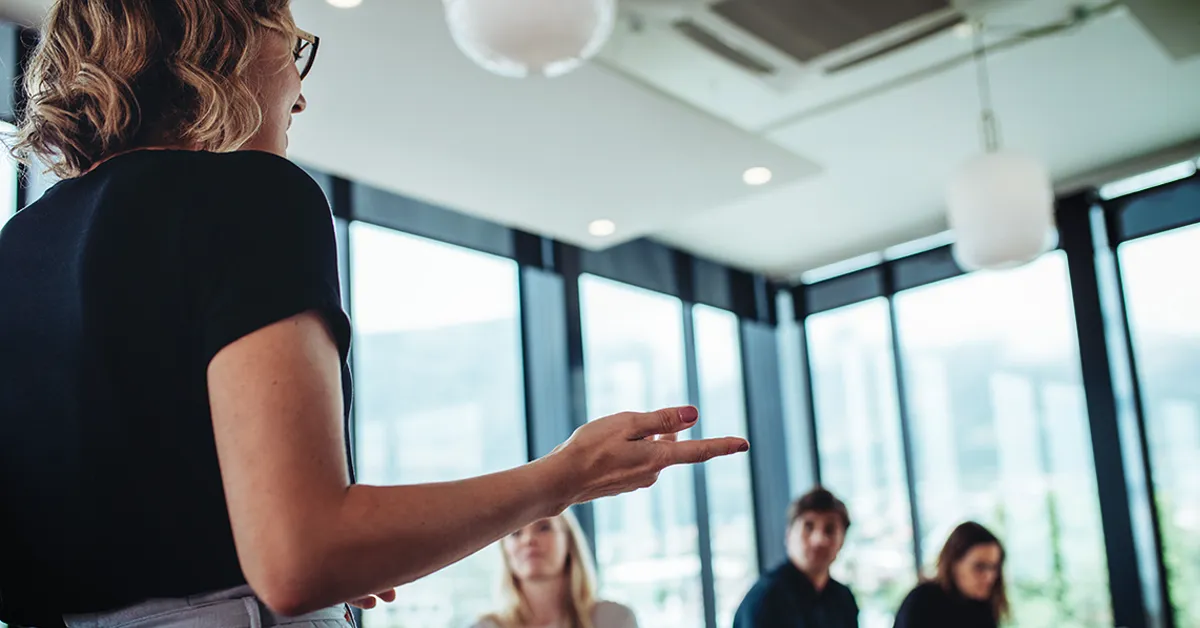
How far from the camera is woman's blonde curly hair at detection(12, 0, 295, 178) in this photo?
650mm

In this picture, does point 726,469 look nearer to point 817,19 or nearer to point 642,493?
point 642,493

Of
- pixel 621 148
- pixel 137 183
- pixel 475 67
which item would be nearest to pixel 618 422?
pixel 137 183

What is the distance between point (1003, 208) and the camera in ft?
10.9

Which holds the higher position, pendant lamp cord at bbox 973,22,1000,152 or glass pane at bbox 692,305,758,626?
pendant lamp cord at bbox 973,22,1000,152

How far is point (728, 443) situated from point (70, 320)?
367mm

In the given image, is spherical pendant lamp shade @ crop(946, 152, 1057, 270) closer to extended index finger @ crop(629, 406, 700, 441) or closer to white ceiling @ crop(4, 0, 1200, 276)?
white ceiling @ crop(4, 0, 1200, 276)

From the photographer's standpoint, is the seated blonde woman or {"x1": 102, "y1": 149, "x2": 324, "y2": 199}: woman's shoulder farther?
the seated blonde woman

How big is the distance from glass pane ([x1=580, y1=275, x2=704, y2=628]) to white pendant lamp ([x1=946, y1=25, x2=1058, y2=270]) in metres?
2.45

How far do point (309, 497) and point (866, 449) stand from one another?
637cm

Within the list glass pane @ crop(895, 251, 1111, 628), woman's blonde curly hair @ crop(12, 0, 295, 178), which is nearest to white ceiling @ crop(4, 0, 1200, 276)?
glass pane @ crop(895, 251, 1111, 628)

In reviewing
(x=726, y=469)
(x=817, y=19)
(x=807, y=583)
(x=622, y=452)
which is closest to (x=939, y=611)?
(x=807, y=583)

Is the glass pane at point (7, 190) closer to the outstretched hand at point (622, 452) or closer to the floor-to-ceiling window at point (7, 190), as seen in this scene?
the floor-to-ceiling window at point (7, 190)

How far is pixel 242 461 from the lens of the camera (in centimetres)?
51

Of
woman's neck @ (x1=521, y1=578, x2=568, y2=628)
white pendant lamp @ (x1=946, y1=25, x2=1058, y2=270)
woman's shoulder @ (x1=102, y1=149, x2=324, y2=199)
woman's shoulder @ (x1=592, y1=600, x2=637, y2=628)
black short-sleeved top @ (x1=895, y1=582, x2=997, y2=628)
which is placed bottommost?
black short-sleeved top @ (x1=895, y1=582, x2=997, y2=628)
